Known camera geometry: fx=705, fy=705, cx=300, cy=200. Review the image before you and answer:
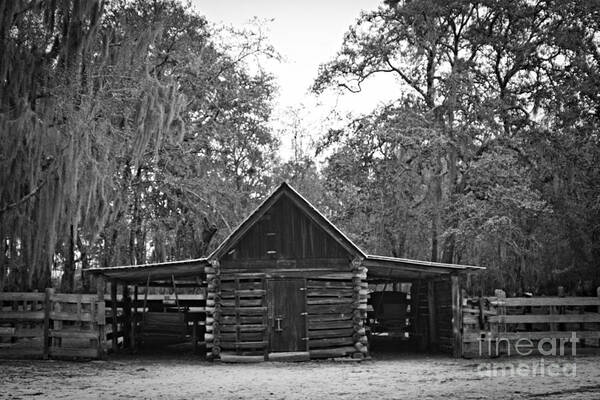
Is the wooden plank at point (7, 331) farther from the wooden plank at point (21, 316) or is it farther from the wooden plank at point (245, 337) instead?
the wooden plank at point (245, 337)

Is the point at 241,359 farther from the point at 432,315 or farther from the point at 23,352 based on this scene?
the point at 432,315

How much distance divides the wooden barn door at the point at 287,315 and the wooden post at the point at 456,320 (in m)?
3.95

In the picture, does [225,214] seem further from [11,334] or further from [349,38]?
[11,334]

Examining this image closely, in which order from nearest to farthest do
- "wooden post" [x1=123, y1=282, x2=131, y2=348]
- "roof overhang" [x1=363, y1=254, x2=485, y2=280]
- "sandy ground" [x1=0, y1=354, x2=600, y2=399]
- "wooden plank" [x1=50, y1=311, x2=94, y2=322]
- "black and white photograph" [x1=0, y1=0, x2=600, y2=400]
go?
"sandy ground" [x1=0, y1=354, x2=600, y2=399] → "black and white photograph" [x1=0, y1=0, x2=600, y2=400] → "wooden plank" [x1=50, y1=311, x2=94, y2=322] → "roof overhang" [x1=363, y1=254, x2=485, y2=280] → "wooden post" [x1=123, y1=282, x2=131, y2=348]

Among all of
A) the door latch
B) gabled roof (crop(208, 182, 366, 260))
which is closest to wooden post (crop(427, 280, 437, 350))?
gabled roof (crop(208, 182, 366, 260))

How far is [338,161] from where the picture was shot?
1054 inches

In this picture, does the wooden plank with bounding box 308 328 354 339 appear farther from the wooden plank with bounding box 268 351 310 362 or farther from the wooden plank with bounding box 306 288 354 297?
the wooden plank with bounding box 306 288 354 297

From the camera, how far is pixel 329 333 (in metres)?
18.4

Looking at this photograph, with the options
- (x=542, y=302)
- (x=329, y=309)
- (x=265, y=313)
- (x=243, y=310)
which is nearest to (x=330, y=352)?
(x=329, y=309)

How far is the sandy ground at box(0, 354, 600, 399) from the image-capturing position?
1145 centimetres

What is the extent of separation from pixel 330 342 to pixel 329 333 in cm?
23

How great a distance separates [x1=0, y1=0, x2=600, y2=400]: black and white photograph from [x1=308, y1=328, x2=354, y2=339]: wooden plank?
0.05 metres

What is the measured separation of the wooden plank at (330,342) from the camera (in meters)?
18.2

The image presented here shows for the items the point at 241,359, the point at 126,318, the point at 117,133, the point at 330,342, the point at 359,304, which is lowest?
the point at 241,359
